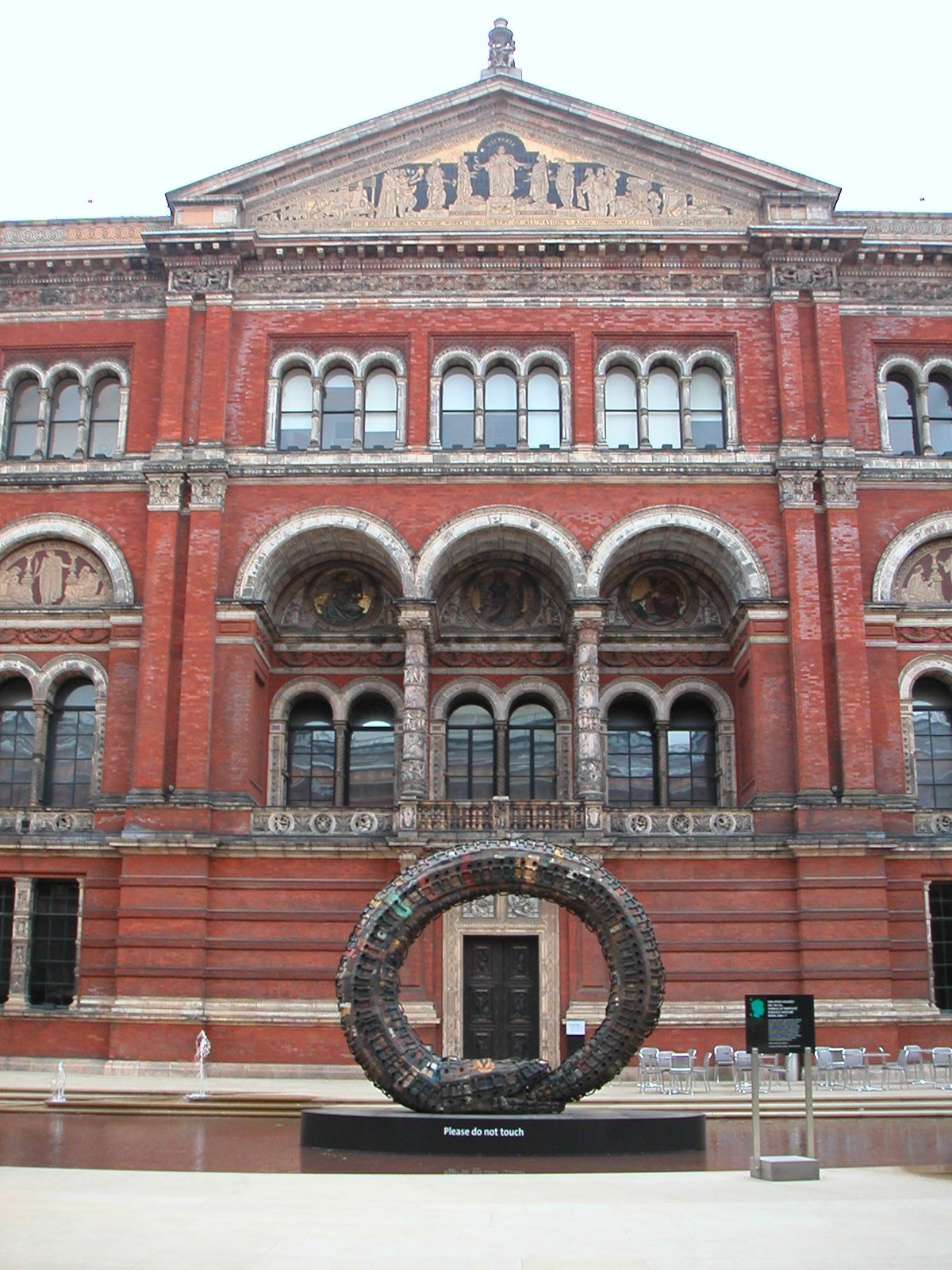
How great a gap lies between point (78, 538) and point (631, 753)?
14.8 meters

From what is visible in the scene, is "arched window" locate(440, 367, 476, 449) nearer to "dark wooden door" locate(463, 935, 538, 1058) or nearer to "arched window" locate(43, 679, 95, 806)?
"arched window" locate(43, 679, 95, 806)

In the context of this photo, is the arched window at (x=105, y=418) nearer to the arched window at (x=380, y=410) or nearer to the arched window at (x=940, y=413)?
the arched window at (x=380, y=410)

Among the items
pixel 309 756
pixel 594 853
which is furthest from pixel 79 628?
pixel 594 853

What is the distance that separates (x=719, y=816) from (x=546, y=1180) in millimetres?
17994

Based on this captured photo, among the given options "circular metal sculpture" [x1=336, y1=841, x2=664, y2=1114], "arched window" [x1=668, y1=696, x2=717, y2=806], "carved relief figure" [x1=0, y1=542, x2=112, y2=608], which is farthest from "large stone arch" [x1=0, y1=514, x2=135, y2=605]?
"circular metal sculpture" [x1=336, y1=841, x2=664, y2=1114]

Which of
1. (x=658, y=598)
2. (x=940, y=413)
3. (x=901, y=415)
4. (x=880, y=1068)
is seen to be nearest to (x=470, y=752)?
(x=658, y=598)

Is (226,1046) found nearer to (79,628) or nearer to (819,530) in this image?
(79,628)

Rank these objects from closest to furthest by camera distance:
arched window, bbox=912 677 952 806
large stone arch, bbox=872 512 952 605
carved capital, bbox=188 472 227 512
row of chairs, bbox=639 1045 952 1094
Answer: row of chairs, bbox=639 1045 952 1094, large stone arch, bbox=872 512 952 605, carved capital, bbox=188 472 227 512, arched window, bbox=912 677 952 806

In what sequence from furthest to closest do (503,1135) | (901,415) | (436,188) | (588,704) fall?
(436,188), (901,415), (588,704), (503,1135)

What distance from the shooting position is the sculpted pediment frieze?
35125mm

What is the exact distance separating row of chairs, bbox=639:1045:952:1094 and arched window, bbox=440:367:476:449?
15054 mm

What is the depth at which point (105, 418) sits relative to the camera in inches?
1403

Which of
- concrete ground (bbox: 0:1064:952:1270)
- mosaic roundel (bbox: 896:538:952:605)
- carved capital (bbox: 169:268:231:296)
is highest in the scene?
carved capital (bbox: 169:268:231:296)

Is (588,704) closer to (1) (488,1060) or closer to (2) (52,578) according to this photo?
(2) (52,578)
